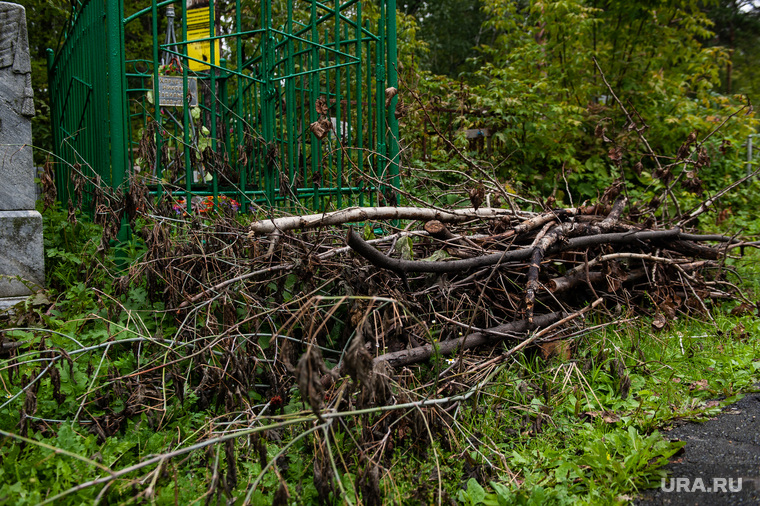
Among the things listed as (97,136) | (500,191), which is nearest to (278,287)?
(500,191)

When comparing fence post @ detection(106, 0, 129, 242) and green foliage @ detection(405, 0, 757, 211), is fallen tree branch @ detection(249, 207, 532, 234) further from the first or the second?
green foliage @ detection(405, 0, 757, 211)

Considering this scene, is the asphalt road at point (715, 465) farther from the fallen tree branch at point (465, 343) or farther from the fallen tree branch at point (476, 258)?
the fallen tree branch at point (476, 258)

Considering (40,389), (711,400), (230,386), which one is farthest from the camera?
(711,400)

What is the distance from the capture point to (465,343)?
264 centimetres

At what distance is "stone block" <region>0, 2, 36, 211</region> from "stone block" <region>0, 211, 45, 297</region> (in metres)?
0.09

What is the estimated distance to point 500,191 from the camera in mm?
3541

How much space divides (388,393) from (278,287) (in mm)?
1037

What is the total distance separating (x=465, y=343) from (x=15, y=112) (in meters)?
2.99

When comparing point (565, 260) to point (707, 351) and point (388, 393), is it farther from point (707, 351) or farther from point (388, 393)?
Result: point (388, 393)

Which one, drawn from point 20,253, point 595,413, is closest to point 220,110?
point 20,253

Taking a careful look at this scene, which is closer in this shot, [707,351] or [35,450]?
[35,450]

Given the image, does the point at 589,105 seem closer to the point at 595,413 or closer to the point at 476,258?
the point at 476,258

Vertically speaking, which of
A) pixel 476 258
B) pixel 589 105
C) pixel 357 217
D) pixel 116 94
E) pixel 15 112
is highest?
pixel 589 105

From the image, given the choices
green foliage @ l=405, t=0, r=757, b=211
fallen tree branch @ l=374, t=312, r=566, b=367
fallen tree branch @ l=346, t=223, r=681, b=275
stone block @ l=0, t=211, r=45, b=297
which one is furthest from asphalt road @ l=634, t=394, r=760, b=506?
green foliage @ l=405, t=0, r=757, b=211
